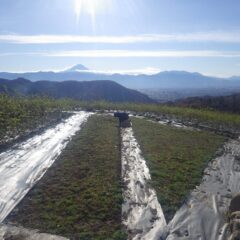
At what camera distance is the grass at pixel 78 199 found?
6707 mm

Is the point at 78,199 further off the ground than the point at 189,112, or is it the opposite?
the point at 189,112

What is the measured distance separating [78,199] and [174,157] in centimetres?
549

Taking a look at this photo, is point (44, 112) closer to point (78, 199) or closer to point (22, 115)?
point (22, 115)

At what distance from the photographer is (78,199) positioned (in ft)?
26.7

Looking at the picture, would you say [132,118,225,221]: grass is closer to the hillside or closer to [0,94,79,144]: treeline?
[0,94,79,144]: treeline

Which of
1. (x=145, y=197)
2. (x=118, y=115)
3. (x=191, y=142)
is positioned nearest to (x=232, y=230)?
(x=145, y=197)

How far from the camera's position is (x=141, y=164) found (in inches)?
459

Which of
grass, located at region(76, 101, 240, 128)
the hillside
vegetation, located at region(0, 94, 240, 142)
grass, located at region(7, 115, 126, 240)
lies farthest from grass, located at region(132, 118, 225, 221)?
the hillside

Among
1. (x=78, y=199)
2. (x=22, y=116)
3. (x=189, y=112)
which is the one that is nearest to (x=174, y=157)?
(x=78, y=199)

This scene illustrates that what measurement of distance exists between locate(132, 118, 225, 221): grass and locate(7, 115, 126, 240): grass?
1.07 m

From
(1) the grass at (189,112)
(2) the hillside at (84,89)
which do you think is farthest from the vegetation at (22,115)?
(2) the hillside at (84,89)

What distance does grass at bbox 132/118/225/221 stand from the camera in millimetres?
8820

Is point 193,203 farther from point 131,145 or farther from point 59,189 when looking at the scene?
point 131,145

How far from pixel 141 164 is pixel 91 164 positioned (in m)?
1.55
